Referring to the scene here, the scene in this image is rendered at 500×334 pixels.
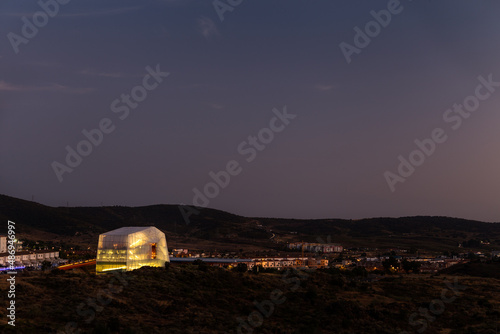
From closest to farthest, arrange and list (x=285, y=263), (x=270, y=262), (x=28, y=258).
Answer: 1. (x=28, y=258)
2. (x=270, y=262)
3. (x=285, y=263)

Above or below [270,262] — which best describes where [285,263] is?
below

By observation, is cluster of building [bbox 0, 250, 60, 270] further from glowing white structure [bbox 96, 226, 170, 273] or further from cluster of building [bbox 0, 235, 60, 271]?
glowing white structure [bbox 96, 226, 170, 273]

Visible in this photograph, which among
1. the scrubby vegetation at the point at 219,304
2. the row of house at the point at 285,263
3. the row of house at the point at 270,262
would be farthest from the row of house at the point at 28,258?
the row of house at the point at 285,263

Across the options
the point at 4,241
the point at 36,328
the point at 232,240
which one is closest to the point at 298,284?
the point at 36,328

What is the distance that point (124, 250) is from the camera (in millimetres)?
56094

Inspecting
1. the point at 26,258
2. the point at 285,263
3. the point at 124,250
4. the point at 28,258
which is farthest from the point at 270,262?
the point at 124,250

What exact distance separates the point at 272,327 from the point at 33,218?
183061mm

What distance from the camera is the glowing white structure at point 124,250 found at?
2206 inches

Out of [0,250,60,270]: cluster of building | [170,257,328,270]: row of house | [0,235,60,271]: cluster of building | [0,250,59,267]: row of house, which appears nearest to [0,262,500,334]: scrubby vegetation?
[0,235,60,271]: cluster of building

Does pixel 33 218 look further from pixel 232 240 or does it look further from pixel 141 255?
pixel 141 255

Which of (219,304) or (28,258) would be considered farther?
(28,258)

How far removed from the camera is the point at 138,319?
3500 centimetres

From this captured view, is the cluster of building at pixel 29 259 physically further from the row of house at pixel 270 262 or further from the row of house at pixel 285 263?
the row of house at pixel 285 263

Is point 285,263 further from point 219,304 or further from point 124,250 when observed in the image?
point 219,304
